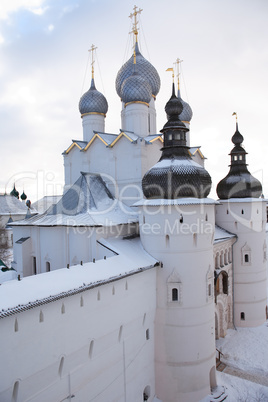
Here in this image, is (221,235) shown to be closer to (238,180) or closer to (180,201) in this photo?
(238,180)

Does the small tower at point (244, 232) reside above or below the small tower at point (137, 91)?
below

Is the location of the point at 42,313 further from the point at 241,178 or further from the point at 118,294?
the point at 241,178

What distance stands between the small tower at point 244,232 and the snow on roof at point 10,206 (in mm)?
28607

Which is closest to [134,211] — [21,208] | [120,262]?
[120,262]

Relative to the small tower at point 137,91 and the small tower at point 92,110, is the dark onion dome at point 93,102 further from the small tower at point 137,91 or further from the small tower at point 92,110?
the small tower at point 137,91

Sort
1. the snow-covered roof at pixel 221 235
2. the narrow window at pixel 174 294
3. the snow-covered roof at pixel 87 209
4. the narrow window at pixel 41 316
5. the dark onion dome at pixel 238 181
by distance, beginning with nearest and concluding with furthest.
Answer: the narrow window at pixel 41 316, the narrow window at pixel 174 294, the snow-covered roof at pixel 87 209, the snow-covered roof at pixel 221 235, the dark onion dome at pixel 238 181

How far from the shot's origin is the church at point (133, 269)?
7551 mm

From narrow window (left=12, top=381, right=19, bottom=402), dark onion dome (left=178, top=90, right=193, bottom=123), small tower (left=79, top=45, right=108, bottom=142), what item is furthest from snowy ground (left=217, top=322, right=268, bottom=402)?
small tower (left=79, top=45, right=108, bottom=142)

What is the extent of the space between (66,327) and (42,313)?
2.93 ft

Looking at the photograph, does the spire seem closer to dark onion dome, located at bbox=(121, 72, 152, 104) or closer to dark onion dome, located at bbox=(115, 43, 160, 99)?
dark onion dome, located at bbox=(115, 43, 160, 99)

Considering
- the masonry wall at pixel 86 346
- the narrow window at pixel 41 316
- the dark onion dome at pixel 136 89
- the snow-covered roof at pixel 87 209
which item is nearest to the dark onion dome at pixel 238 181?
the dark onion dome at pixel 136 89

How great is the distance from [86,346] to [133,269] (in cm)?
264

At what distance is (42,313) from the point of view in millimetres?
7277

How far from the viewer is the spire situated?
656 inches
